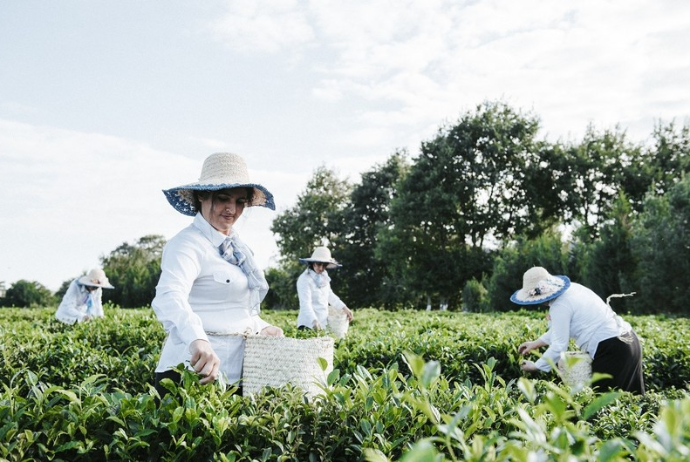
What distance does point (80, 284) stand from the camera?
11.1 m

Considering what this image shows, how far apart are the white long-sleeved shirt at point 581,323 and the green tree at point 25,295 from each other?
54.8 m

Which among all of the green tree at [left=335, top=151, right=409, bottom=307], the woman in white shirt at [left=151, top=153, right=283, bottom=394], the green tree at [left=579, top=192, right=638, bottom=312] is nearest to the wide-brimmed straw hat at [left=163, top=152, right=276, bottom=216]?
the woman in white shirt at [left=151, top=153, right=283, bottom=394]

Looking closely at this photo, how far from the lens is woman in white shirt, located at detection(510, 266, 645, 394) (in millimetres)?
5055

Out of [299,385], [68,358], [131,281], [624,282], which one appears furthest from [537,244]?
[131,281]

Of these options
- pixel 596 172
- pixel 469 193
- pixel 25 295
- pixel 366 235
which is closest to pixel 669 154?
pixel 596 172

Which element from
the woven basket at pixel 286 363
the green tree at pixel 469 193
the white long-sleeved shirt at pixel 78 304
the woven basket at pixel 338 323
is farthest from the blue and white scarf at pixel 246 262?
the green tree at pixel 469 193

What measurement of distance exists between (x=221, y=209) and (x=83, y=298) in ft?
30.1

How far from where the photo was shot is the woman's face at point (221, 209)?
326 cm

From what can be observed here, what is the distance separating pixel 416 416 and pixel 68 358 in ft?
16.3

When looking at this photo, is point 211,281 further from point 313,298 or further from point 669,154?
point 669,154

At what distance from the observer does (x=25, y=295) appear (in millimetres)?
51688

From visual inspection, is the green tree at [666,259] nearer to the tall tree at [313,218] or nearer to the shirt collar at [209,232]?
the shirt collar at [209,232]

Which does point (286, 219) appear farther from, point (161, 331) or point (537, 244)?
point (161, 331)

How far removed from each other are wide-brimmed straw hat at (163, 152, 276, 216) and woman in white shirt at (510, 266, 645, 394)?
3047 millimetres
